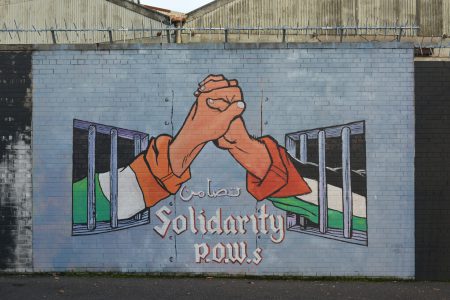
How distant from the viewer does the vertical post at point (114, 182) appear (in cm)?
786

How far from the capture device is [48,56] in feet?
26.2

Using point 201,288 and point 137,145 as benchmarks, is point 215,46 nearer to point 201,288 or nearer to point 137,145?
point 137,145

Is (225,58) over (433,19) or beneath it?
beneath

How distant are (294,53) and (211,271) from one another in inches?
134

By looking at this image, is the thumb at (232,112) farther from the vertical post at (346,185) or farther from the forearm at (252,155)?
the vertical post at (346,185)

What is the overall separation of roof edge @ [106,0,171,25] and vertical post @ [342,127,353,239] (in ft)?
26.7

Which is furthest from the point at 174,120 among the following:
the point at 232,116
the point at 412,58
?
the point at 412,58

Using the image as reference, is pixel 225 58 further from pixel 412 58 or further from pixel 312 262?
pixel 312 262

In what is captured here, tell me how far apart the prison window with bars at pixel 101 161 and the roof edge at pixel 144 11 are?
286 inches

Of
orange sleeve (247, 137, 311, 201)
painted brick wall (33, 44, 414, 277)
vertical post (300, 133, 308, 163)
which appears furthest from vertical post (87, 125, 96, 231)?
vertical post (300, 133, 308, 163)

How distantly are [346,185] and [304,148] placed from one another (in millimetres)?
807

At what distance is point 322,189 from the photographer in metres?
7.82

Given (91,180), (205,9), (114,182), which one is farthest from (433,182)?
(205,9)

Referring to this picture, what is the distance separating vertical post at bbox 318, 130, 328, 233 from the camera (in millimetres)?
7801
